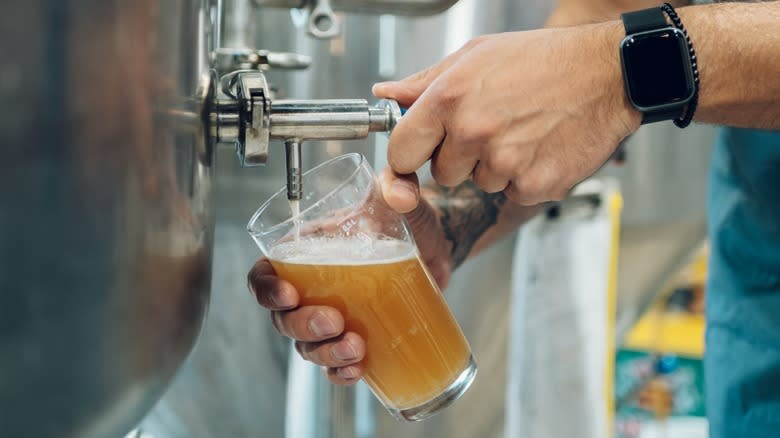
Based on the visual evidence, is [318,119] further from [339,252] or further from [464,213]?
[464,213]

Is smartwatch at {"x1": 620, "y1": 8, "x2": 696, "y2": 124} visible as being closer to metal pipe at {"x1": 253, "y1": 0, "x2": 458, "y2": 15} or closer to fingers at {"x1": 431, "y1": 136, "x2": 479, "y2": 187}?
fingers at {"x1": 431, "y1": 136, "x2": 479, "y2": 187}

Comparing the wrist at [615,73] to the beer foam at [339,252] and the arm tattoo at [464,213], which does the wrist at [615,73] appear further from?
the arm tattoo at [464,213]

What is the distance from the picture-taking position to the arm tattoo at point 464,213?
2.72 feet

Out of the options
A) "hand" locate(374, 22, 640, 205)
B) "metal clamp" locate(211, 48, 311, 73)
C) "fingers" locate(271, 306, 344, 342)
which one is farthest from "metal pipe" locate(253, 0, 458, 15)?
"fingers" locate(271, 306, 344, 342)

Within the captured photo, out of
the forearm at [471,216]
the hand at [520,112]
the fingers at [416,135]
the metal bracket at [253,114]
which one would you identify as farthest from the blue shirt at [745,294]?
the metal bracket at [253,114]

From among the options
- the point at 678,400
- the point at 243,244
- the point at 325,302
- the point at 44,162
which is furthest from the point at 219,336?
the point at 678,400

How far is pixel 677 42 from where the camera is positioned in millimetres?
583

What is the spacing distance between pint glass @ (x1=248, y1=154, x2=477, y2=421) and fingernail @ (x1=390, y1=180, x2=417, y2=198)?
1 centimetres

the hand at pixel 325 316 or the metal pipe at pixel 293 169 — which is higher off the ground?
the metal pipe at pixel 293 169

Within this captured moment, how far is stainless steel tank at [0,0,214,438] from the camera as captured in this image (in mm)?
317

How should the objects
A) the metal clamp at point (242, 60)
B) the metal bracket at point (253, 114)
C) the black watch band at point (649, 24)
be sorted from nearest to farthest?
the metal bracket at point (253, 114)
the black watch band at point (649, 24)
the metal clamp at point (242, 60)

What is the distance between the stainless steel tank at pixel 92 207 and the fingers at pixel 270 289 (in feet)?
0.42

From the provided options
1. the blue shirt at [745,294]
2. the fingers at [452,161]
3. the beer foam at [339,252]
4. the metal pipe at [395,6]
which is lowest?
the blue shirt at [745,294]

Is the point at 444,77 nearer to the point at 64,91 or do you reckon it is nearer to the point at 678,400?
the point at 64,91
